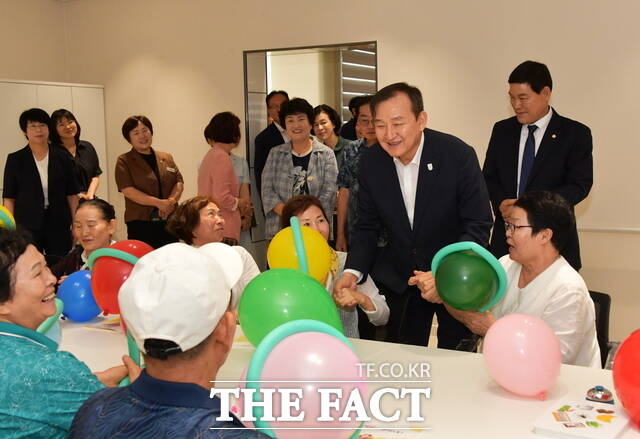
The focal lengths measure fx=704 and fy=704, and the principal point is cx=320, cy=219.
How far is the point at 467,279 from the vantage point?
220 cm

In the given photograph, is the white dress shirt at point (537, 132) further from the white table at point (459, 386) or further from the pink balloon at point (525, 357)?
the pink balloon at point (525, 357)

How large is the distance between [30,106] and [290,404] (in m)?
5.70

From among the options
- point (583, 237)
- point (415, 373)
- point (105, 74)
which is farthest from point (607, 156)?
point (105, 74)

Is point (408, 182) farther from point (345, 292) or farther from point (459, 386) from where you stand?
point (459, 386)

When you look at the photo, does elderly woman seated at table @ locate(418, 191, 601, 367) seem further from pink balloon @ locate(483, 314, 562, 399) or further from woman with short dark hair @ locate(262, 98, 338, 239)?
woman with short dark hair @ locate(262, 98, 338, 239)

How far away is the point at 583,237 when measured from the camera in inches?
187

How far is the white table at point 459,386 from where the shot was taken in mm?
1756

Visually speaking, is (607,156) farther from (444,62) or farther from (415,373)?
(415,373)

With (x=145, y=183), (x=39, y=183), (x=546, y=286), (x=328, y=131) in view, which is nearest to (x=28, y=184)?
(x=39, y=183)

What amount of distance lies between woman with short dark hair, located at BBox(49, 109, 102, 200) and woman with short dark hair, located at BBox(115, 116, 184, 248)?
33cm

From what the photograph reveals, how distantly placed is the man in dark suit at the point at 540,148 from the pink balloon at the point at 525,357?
187 centimetres

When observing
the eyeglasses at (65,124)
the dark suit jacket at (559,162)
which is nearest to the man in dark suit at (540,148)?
the dark suit jacket at (559,162)

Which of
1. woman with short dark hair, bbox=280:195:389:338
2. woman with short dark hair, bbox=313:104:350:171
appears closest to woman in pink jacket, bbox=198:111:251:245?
woman with short dark hair, bbox=313:104:350:171

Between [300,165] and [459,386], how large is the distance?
9.68 feet
